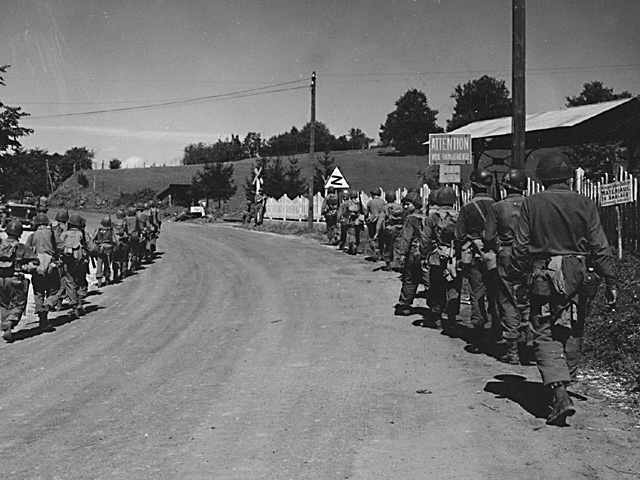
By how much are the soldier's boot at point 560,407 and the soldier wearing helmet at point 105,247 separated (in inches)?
492

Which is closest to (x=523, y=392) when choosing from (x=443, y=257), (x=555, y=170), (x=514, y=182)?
(x=555, y=170)

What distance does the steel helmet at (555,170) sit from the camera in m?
6.64

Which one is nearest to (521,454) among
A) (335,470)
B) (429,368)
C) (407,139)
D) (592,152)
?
(335,470)

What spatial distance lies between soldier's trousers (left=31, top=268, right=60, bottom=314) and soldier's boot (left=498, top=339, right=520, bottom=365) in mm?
6958

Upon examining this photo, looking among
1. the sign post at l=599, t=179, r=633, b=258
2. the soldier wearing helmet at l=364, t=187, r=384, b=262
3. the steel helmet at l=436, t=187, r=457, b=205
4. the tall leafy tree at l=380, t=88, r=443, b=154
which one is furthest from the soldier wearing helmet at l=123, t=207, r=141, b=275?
the tall leafy tree at l=380, t=88, r=443, b=154

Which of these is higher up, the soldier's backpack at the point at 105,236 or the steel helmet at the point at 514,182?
the steel helmet at the point at 514,182

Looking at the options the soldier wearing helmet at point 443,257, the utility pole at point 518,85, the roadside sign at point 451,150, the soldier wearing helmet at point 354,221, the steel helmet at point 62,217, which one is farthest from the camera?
the soldier wearing helmet at point 354,221

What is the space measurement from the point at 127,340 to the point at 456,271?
4.70 meters

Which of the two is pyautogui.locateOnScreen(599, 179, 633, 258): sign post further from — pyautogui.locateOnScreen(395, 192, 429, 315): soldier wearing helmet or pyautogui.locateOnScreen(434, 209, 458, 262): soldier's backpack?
pyautogui.locateOnScreen(434, 209, 458, 262): soldier's backpack

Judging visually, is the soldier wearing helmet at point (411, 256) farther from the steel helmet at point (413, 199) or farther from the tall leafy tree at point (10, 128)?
the tall leafy tree at point (10, 128)

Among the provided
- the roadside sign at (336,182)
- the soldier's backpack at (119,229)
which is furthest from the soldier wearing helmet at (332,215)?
the soldier's backpack at (119,229)

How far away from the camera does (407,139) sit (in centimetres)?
10106

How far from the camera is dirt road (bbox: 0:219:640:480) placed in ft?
17.6

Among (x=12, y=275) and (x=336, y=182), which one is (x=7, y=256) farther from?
(x=336, y=182)
